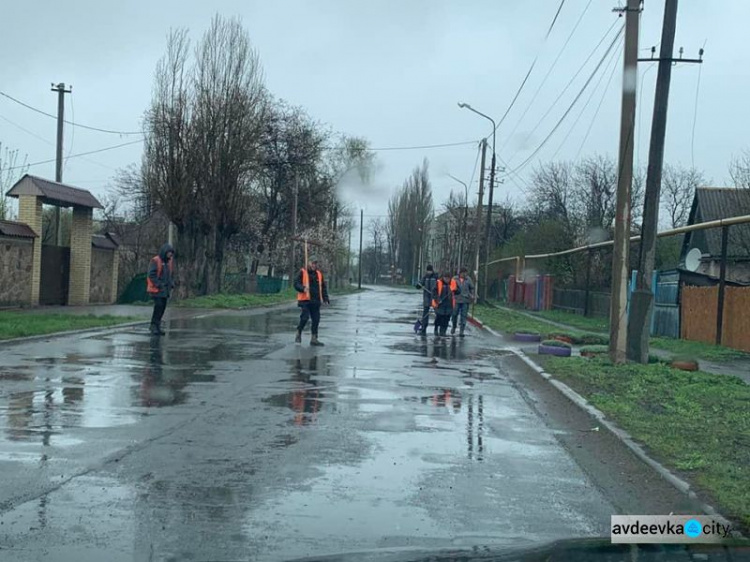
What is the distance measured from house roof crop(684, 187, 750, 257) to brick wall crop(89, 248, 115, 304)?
2251 cm

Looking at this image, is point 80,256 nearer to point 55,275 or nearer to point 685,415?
point 55,275

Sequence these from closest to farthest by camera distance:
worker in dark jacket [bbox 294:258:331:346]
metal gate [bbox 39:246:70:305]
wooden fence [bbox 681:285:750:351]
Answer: worker in dark jacket [bbox 294:258:331:346], wooden fence [bbox 681:285:750:351], metal gate [bbox 39:246:70:305]

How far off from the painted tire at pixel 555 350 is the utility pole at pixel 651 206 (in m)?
2.44

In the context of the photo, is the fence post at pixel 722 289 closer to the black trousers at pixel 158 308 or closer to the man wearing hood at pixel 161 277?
the man wearing hood at pixel 161 277

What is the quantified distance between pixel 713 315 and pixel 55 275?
66.5ft

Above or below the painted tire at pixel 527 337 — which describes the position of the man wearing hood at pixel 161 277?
above

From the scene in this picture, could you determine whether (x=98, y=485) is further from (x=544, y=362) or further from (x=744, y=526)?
(x=544, y=362)

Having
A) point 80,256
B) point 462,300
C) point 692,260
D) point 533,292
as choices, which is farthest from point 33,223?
point 533,292

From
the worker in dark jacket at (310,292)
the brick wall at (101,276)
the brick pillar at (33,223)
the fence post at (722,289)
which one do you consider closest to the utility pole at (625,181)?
the worker in dark jacket at (310,292)

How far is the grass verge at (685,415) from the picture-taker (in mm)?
6824

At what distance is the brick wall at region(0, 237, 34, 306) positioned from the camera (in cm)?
2480

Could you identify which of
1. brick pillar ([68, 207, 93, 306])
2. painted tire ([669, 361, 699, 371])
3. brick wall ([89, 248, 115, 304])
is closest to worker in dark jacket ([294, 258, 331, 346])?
painted tire ([669, 361, 699, 371])

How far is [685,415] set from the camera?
9.72m

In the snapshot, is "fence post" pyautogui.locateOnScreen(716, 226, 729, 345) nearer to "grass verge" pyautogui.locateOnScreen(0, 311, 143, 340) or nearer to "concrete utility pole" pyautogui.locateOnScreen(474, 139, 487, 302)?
"grass verge" pyautogui.locateOnScreen(0, 311, 143, 340)
